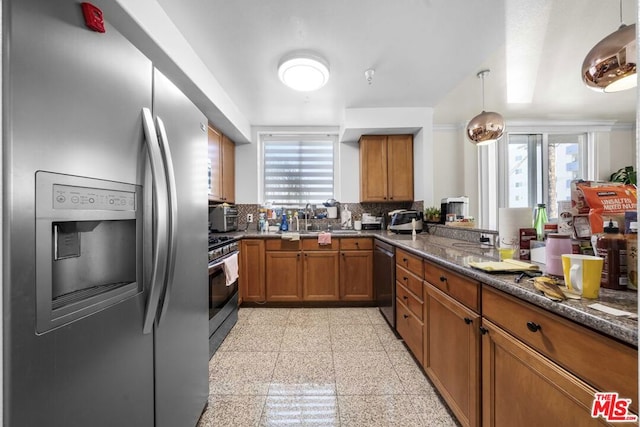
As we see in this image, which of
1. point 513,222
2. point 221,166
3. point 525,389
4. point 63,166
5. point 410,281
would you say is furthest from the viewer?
point 221,166

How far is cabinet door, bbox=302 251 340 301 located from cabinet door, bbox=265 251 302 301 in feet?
0.29

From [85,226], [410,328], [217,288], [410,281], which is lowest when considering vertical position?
[410,328]

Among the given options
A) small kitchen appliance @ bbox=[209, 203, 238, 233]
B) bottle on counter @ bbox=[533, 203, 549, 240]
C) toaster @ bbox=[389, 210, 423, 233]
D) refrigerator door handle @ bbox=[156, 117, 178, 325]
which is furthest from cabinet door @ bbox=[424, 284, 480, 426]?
small kitchen appliance @ bbox=[209, 203, 238, 233]

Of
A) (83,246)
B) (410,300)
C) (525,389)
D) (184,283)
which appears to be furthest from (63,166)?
(410,300)

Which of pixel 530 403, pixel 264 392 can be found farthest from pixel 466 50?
pixel 264 392

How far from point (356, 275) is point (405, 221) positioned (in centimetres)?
89

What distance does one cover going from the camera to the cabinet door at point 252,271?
3057 mm

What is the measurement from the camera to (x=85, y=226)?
0.73 m

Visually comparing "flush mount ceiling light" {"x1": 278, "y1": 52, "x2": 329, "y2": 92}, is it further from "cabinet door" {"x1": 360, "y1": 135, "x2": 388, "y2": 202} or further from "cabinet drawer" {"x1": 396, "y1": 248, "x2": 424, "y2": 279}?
"cabinet drawer" {"x1": 396, "y1": 248, "x2": 424, "y2": 279}

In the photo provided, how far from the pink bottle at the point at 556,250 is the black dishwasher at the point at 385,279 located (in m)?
1.41

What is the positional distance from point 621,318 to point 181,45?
2556 mm

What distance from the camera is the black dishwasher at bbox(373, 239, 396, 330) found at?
92.4 inches

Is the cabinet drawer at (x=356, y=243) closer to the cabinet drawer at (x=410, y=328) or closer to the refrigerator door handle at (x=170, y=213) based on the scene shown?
the cabinet drawer at (x=410, y=328)

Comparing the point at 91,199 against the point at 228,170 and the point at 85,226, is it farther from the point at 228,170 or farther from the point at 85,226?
the point at 228,170
